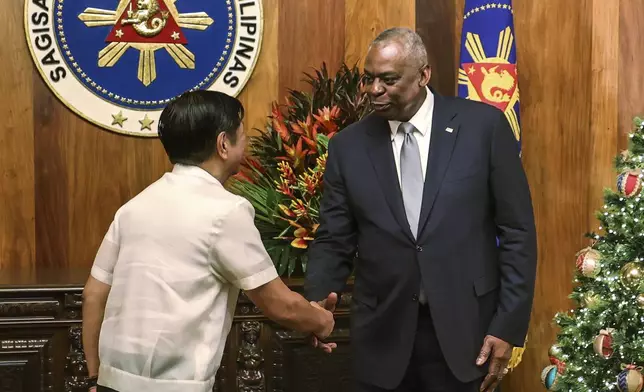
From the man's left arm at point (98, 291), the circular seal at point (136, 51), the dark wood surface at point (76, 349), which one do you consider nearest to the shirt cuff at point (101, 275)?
the man's left arm at point (98, 291)

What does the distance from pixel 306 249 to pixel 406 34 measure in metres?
1.29

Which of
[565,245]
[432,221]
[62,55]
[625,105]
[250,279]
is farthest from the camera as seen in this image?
[62,55]

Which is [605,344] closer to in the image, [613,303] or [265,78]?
[613,303]

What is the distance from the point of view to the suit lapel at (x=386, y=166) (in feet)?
7.54

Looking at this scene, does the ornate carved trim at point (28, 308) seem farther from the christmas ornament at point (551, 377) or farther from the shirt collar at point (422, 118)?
the christmas ornament at point (551, 377)

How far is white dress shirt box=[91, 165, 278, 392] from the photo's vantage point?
1773 mm

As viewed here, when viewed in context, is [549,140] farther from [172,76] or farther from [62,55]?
[62,55]

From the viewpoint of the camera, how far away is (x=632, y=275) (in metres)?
2.66

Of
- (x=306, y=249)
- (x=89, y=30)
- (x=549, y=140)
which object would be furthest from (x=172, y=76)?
(x=549, y=140)

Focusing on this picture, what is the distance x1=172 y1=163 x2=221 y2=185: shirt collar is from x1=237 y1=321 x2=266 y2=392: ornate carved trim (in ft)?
4.80

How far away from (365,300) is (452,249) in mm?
287

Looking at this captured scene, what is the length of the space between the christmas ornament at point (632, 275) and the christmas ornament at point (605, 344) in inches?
6.4

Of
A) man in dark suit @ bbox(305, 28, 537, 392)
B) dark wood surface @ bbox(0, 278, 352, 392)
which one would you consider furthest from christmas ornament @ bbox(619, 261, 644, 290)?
dark wood surface @ bbox(0, 278, 352, 392)

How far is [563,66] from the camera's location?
11.5ft
